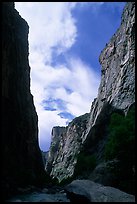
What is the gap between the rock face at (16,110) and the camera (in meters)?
50.7

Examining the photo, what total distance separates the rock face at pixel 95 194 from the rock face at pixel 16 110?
79.5 feet

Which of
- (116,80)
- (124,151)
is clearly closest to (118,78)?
(116,80)

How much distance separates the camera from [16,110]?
58.7m

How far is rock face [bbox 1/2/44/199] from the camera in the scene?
50.7 meters

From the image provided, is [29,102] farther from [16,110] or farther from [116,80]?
[116,80]

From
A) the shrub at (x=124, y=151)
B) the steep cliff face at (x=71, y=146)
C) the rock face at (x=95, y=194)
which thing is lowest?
the rock face at (x=95, y=194)

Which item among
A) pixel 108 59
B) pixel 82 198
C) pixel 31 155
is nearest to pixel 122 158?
pixel 82 198

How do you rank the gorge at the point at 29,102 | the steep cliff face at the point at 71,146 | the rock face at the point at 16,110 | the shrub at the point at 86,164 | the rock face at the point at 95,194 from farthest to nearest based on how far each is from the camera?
the steep cliff face at the point at 71,146
the shrub at the point at 86,164
the gorge at the point at 29,102
the rock face at the point at 16,110
the rock face at the point at 95,194

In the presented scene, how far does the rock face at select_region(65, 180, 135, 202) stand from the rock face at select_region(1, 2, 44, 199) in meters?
24.2

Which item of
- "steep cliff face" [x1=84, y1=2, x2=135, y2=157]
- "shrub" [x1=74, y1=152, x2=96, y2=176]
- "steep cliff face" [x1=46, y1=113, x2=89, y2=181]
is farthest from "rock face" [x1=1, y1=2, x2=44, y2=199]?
"steep cliff face" [x1=46, y1=113, x2=89, y2=181]

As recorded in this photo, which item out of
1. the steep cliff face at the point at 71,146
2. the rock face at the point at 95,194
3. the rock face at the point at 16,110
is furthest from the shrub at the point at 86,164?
the steep cliff face at the point at 71,146

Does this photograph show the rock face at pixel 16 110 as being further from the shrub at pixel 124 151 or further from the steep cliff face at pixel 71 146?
the steep cliff face at pixel 71 146

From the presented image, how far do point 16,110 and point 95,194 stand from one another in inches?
1676

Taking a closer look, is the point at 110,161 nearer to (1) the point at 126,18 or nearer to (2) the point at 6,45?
(2) the point at 6,45
